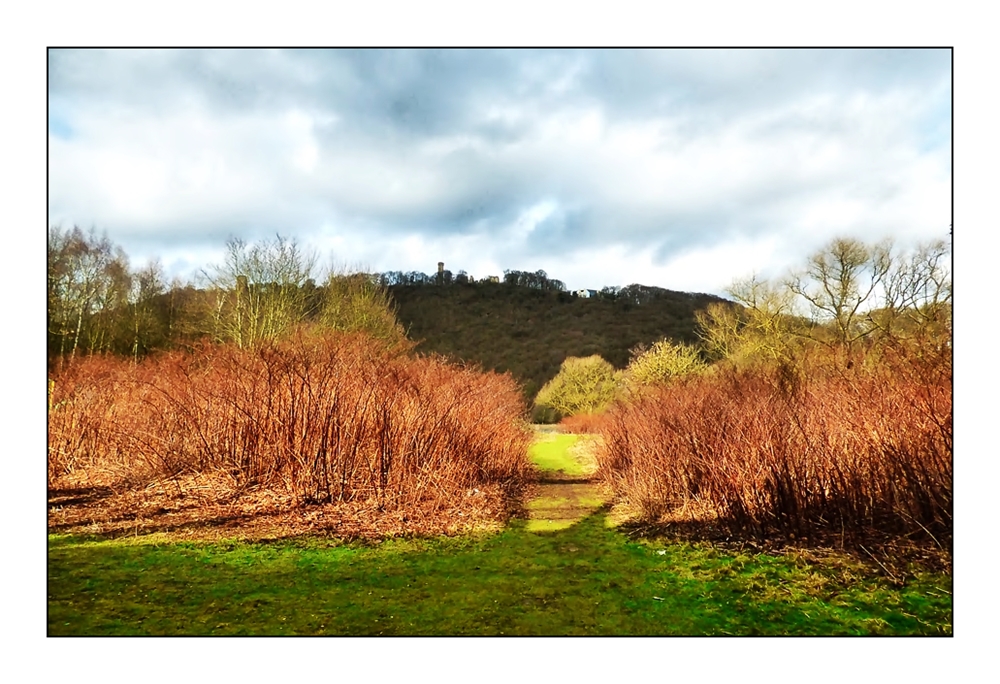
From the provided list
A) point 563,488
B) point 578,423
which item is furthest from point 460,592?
point 578,423

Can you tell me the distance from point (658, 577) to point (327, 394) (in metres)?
4.33

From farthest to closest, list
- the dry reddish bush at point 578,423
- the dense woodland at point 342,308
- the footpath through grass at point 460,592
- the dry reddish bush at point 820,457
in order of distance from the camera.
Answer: the dry reddish bush at point 578,423, the dense woodland at point 342,308, the dry reddish bush at point 820,457, the footpath through grass at point 460,592

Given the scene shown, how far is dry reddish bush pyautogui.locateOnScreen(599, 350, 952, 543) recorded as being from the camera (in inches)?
168

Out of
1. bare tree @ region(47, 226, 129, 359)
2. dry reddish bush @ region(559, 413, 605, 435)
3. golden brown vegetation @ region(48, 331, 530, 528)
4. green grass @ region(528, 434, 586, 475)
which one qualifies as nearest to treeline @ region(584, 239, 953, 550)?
golden brown vegetation @ region(48, 331, 530, 528)

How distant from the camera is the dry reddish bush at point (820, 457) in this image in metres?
4.27

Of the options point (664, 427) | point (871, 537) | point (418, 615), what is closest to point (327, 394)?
point (418, 615)

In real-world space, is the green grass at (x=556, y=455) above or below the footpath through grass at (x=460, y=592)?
below

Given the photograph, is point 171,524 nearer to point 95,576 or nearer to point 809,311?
point 95,576

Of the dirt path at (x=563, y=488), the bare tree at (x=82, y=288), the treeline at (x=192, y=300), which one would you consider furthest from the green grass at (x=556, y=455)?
the bare tree at (x=82, y=288)

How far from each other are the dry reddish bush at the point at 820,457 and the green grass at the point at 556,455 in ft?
15.2

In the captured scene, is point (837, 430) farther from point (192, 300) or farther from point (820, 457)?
point (192, 300)

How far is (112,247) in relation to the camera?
19.6 feet

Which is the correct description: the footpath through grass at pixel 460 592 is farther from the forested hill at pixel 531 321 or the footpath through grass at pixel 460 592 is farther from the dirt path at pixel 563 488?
the forested hill at pixel 531 321

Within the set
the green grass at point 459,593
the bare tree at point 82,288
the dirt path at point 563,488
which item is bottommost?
the dirt path at point 563,488
